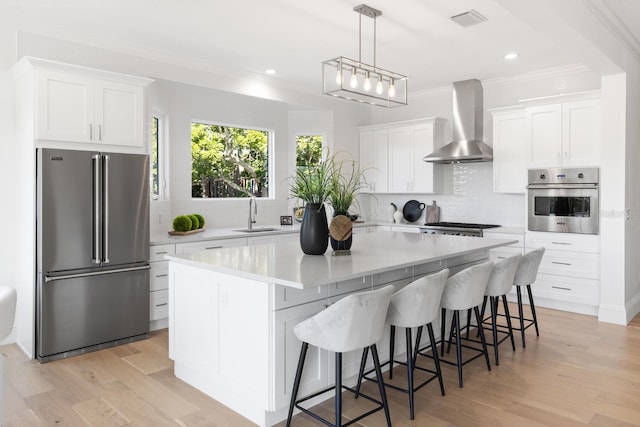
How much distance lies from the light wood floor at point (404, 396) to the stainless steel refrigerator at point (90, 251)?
0.21 metres

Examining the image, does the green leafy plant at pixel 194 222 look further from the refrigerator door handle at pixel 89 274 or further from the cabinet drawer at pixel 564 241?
the cabinet drawer at pixel 564 241

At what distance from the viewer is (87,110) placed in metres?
3.83

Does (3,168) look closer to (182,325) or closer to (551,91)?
(182,325)

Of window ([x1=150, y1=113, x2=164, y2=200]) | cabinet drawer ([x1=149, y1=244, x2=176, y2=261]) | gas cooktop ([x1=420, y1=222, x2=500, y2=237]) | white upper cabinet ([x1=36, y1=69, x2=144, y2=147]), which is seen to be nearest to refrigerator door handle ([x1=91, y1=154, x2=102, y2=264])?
white upper cabinet ([x1=36, y1=69, x2=144, y2=147])

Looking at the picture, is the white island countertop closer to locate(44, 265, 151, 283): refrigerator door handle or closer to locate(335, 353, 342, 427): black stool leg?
locate(335, 353, 342, 427): black stool leg

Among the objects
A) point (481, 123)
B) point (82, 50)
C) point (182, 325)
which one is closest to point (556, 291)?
point (481, 123)

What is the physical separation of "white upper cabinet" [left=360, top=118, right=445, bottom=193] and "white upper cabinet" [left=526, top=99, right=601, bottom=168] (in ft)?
4.33

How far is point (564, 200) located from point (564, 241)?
43 centimetres

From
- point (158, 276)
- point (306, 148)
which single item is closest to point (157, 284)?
point (158, 276)

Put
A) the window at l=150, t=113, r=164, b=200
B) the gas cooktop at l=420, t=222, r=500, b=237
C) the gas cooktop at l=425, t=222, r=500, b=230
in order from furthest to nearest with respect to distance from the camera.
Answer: the gas cooktop at l=425, t=222, r=500, b=230 < the gas cooktop at l=420, t=222, r=500, b=237 < the window at l=150, t=113, r=164, b=200

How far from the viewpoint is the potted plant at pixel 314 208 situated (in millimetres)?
3193

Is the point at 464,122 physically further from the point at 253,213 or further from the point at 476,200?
the point at 253,213

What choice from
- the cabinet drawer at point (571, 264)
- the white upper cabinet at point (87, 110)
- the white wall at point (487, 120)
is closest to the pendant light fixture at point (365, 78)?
the white upper cabinet at point (87, 110)

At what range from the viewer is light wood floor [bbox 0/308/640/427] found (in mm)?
2693
